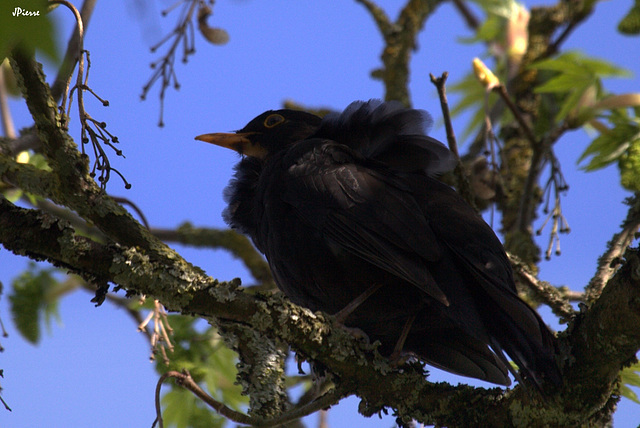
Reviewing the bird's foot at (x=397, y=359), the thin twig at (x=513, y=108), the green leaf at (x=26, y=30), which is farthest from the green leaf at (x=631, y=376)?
the green leaf at (x=26, y=30)

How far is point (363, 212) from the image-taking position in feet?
10.8

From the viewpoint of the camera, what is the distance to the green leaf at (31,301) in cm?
438

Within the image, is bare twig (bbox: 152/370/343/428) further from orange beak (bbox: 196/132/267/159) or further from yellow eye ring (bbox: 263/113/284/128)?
yellow eye ring (bbox: 263/113/284/128)

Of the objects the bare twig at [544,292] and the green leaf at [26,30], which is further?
the bare twig at [544,292]

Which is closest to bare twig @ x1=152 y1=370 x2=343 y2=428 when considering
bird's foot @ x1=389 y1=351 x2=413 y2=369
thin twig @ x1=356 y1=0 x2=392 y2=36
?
bird's foot @ x1=389 y1=351 x2=413 y2=369

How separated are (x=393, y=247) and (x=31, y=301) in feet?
8.65

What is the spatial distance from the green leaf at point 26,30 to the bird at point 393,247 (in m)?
2.09

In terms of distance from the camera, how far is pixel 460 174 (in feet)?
13.5

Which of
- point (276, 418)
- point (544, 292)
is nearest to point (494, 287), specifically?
point (276, 418)

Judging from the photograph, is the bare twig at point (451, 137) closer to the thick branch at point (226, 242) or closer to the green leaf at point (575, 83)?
the green leaf at point (575, 83)

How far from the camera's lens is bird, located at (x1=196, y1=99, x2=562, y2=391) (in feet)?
9.68

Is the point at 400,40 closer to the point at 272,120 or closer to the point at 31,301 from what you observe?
the point at 272,120

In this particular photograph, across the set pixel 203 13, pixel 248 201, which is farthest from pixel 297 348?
pixel 203 13

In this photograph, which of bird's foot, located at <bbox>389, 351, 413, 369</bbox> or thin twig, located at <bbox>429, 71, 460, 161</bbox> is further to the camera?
thin twig, located at <bbox>429, 71, 460, 161</bbox>
